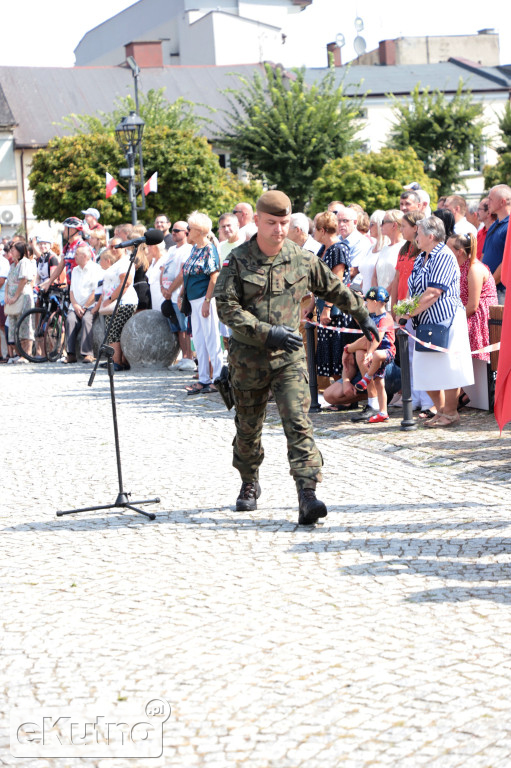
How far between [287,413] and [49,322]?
40.7 feet

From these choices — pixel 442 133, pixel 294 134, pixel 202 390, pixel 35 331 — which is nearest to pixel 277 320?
pixel 202 390

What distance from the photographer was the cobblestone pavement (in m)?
3.99

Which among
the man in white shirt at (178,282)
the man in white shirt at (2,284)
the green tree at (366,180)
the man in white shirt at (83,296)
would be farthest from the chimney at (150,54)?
the man in white shirt at (178,282)

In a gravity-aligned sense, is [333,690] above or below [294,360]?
below

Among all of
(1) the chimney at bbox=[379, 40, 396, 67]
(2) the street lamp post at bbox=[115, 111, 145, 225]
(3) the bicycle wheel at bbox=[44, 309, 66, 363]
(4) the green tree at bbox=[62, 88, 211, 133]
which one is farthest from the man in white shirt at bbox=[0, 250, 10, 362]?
(1) the chimney at bbox=[379, 40, 396, 67]

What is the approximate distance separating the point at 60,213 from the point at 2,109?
17.8 meters

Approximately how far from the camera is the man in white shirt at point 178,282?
15.5 meters

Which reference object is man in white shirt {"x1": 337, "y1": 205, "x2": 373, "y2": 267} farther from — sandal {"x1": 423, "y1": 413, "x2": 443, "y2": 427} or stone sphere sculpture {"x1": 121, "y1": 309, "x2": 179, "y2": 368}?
stone sphere sculpture {"x1": 121, "y1": 309, "x2": 179, "y2": 368}

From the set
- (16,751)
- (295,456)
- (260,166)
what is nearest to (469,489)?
(295,456)

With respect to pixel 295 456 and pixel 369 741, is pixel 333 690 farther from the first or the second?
pixel 295 456

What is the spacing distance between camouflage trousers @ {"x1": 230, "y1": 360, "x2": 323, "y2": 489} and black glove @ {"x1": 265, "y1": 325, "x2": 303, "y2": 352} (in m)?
0.26

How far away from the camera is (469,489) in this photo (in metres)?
7.88

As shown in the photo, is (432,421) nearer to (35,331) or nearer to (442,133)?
(35,331)

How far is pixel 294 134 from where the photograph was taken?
49.3 meters
